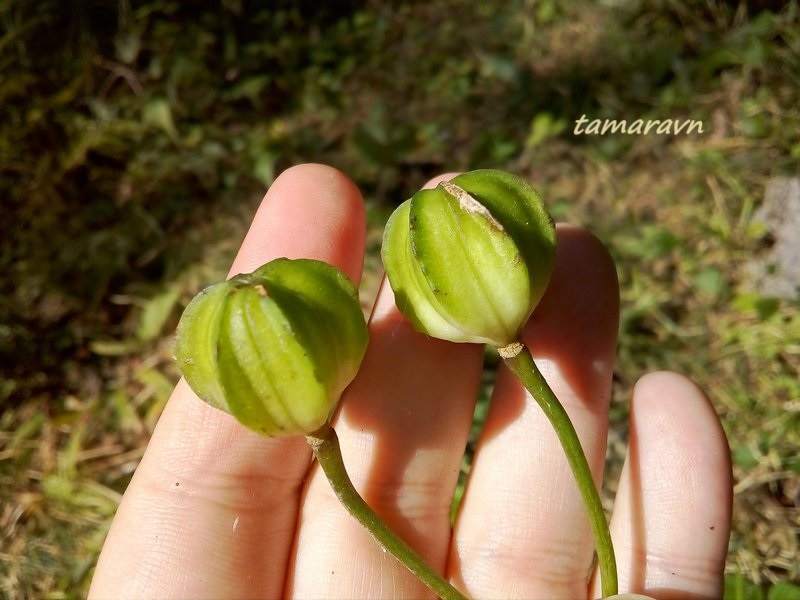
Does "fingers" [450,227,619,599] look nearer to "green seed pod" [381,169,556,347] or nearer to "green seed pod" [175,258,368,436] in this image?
"green seed pod" [381,169,556,347]

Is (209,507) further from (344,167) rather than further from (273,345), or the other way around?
(344,167)

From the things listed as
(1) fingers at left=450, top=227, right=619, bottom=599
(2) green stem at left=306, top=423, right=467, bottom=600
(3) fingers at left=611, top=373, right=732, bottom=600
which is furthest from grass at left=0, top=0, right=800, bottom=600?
(2) green stem at left=306, top=423, right=467, bottom=600

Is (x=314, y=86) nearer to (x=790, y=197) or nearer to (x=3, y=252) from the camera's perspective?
(x=3, y=252)

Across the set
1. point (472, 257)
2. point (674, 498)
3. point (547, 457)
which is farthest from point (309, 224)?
point (674, 498)

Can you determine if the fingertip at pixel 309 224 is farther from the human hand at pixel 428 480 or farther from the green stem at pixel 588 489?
the green stem at pixel 588 489

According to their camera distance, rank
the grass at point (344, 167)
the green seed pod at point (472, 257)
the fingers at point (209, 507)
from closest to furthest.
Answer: the green seed pod at point (472, 257) → the fingers at point (209, 507) → the grass at point (344, 167)

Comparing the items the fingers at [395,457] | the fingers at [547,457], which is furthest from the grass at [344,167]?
the fingers at [395,457]
